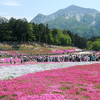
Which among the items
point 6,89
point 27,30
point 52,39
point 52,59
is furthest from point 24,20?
A: point 6,89

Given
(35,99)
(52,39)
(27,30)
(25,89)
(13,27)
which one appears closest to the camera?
(35,99)

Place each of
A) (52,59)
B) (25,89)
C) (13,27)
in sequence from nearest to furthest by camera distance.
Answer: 1. (25,89)
2. (52,59)
3. (13,27)

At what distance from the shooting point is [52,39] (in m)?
124

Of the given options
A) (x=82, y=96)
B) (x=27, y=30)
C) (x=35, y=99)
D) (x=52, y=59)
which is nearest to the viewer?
(x=35, y=99)

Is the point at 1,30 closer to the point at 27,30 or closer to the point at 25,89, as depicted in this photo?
the point at 27,30

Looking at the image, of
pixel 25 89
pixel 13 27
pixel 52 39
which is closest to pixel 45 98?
pixel 25 89

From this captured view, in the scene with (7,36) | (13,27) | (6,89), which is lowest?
(6,89)

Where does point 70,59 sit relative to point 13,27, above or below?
below

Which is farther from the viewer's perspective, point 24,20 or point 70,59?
point 24,20

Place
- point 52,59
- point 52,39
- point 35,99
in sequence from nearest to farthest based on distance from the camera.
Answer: point 35,99
point 52,59
point 52,39

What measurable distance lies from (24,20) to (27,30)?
791 cm

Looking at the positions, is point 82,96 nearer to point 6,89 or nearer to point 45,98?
point 45,98

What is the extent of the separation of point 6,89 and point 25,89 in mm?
1925

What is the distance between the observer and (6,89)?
11461 mm
